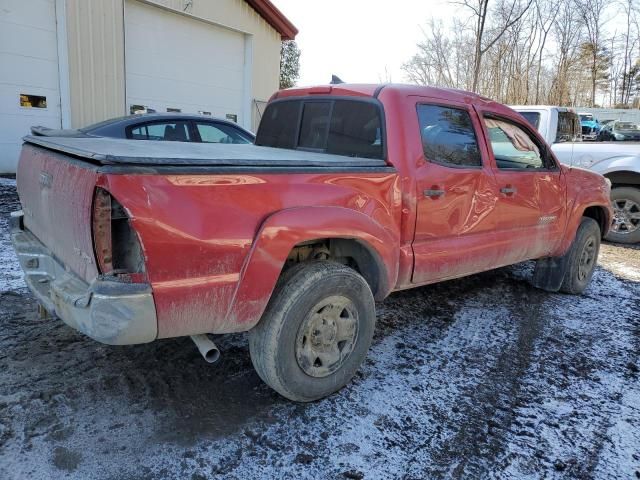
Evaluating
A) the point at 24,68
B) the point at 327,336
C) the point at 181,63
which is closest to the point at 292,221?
the point at 327,336

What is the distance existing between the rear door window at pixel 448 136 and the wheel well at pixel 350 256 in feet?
2.80

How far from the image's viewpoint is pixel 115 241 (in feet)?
7.82

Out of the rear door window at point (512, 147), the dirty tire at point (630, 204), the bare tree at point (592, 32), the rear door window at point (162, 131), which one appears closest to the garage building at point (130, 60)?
the rear door window at point (162, 131)

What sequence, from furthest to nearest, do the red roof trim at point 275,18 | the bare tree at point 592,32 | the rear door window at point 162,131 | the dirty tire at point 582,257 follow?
the bare tree at point 592,32 < the red roof trim at point 275,18 < the rear door window at point 162,131 < the dirty tire at point 582,257

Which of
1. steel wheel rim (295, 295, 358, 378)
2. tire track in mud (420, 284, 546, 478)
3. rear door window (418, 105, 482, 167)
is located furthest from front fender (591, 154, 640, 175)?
steel wheel rim (295, 295, 358, 378)

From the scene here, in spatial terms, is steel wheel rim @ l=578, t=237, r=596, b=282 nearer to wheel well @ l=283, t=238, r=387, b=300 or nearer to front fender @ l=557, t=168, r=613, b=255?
front fender @ l=557, t=168, r=613, b=255

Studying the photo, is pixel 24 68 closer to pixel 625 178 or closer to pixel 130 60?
pixel 130 60

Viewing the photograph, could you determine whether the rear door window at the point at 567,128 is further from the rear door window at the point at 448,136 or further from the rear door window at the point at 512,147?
the rear door window at the point at 448,136

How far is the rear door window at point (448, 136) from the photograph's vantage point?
356 centimetres

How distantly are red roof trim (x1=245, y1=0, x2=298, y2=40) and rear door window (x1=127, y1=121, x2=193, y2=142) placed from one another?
8049 millimetres

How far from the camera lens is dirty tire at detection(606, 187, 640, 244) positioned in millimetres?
7922

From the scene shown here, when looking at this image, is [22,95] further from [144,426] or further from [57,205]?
[144,426]

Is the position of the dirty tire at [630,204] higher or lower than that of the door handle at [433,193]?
lower

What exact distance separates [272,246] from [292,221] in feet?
0.57
